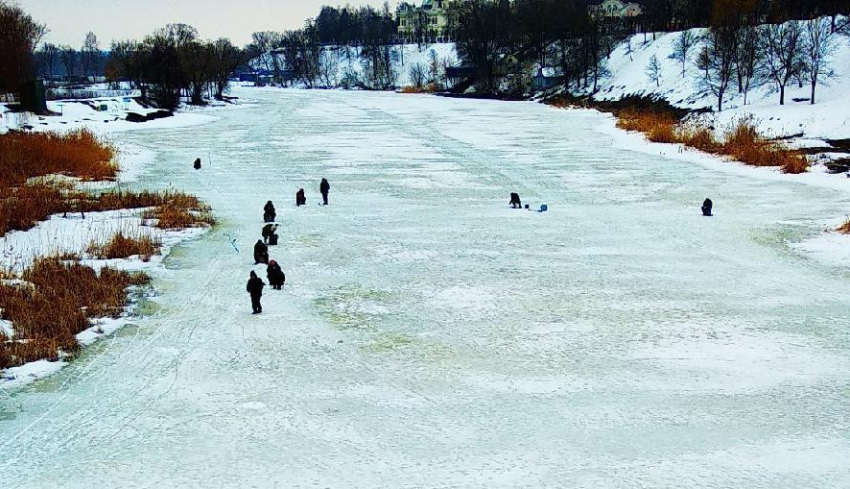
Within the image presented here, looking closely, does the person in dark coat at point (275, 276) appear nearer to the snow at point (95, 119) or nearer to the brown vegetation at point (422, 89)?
the snow at point (95, 119)

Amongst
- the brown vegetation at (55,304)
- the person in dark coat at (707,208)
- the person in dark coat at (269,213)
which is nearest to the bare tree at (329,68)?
the person in dark coat at (269,213)

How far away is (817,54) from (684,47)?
20127 mm

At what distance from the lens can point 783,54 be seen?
127 ft

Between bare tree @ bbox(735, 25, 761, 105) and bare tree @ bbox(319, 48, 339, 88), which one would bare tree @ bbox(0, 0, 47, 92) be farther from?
bare tree @ bbox(319, 48, 339, 88)

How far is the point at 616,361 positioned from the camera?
729 cm

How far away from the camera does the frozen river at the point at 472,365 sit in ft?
17.5

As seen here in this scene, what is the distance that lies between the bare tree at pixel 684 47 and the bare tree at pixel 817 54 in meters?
10.8

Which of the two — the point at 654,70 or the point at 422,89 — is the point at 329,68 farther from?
the point at 654,70

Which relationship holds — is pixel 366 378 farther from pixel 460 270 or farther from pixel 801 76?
pixel 801 76

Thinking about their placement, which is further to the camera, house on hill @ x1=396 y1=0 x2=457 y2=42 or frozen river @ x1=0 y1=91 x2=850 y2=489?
house on hill @ x1=396 y1=0 x2=457 y2=42

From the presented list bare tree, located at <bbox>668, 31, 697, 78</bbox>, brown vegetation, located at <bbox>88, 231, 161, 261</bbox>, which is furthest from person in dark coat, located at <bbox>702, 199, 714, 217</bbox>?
bare tree, located at <bbox>668, 31, 697, 78</bbox>

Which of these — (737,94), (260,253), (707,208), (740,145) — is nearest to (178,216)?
(260,253)

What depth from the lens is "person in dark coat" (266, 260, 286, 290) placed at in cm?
975

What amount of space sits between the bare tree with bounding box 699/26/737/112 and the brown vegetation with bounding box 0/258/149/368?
3812cm
